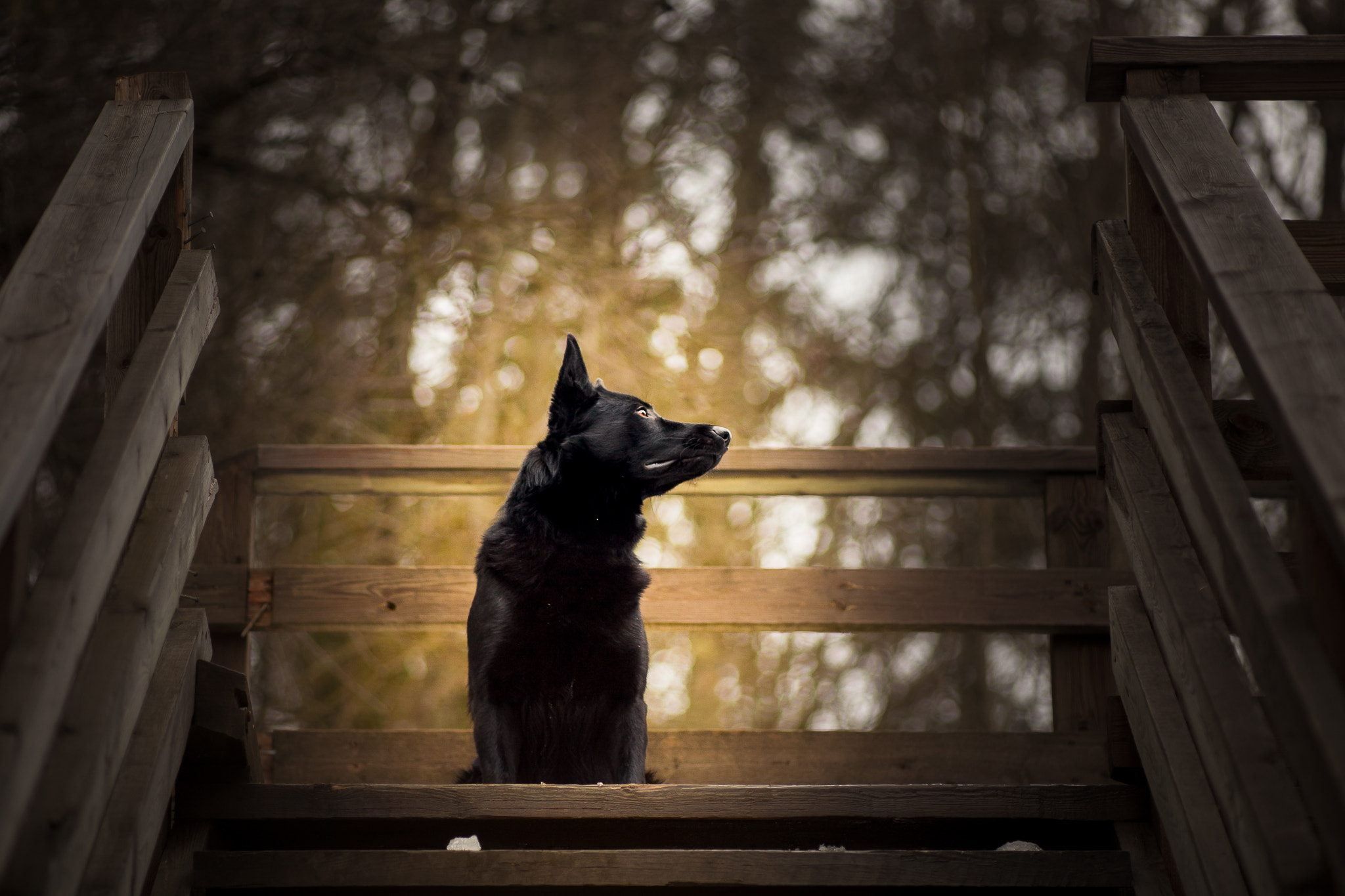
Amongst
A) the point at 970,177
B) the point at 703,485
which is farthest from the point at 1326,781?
the point at 970,177

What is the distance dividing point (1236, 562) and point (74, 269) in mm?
1694

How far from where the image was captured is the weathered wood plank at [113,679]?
4.91 ft

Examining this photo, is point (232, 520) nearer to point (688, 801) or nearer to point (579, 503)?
point (579, 503)

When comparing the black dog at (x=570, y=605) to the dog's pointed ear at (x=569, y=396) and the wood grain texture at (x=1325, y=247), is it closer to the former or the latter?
the dog's pointed ear at (x=569, y=396)

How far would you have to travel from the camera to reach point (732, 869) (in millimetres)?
2156

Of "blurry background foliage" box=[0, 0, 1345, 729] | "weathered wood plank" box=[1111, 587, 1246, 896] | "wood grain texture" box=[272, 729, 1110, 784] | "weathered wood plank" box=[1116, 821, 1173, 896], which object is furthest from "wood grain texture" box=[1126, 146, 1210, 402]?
"blurry background foliage" box=[0, 0, 1345, 729]

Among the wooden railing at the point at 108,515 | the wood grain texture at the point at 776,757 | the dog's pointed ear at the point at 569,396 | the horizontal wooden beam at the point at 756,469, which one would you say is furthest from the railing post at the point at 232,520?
the wooden railing at the point at 108,515

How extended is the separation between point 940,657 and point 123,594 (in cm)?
770

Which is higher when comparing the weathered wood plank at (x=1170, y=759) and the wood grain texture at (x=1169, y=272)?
the wood grain texture at (x=1169, y=272)

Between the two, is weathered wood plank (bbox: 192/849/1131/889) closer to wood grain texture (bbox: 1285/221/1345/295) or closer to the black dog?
the black dog

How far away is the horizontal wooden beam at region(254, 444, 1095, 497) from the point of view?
158 inches

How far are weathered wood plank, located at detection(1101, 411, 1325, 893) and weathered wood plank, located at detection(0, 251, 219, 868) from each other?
4.94ft

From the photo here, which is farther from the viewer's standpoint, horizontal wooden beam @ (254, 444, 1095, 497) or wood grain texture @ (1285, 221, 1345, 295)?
horizontal wooden beam @ (254, 444, 1095, 497)

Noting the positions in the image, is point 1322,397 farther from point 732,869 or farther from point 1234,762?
point 732,869
